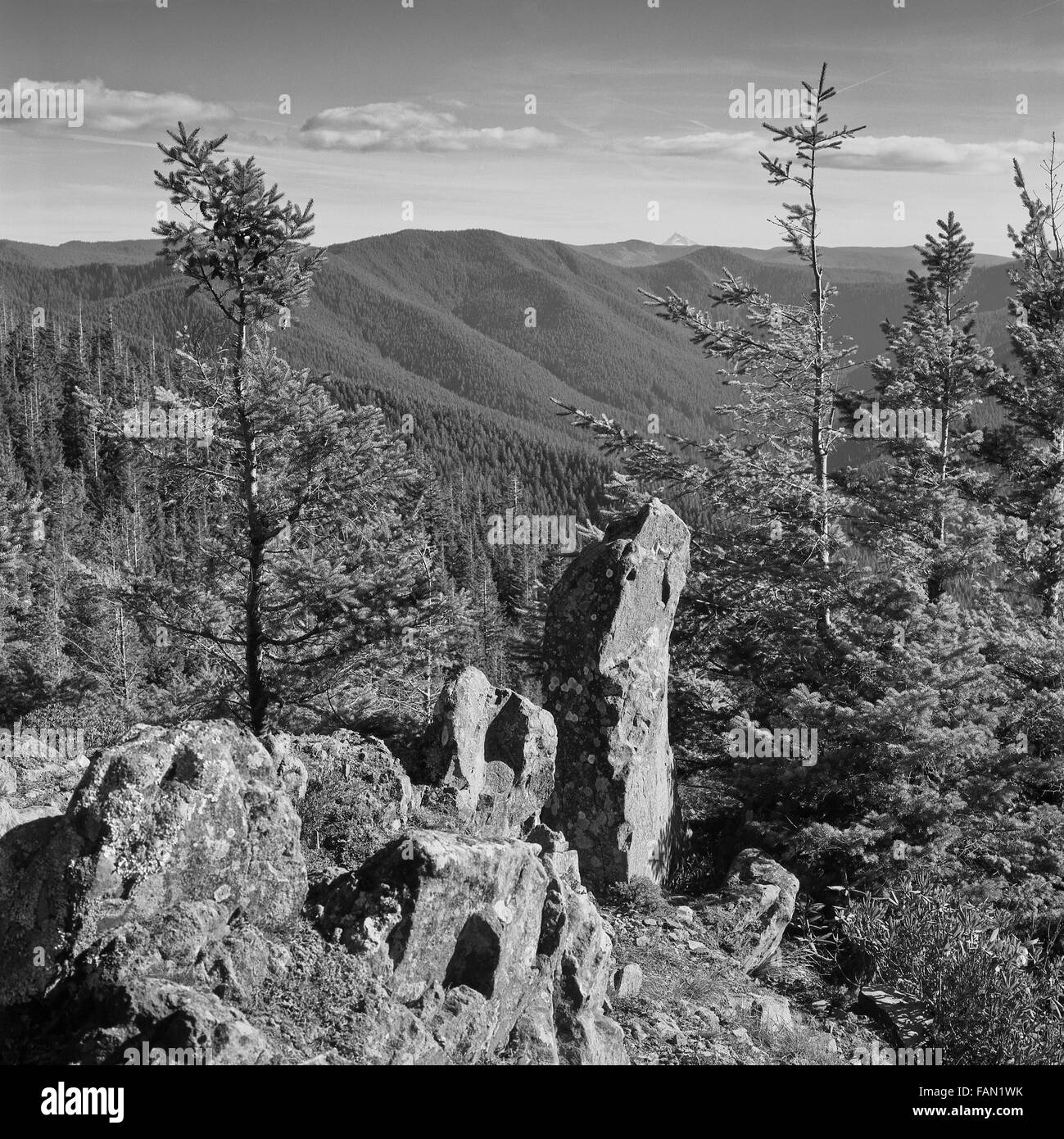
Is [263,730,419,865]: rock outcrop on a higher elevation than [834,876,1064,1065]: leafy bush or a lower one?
higher

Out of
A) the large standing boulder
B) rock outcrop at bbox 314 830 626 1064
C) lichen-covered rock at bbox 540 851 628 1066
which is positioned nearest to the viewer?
rock outcrop at bbox 314 830 626 1064

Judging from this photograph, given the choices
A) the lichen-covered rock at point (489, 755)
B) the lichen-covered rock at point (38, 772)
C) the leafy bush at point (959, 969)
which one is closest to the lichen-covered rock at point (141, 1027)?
the lichen-covered rock at point (38, 772)

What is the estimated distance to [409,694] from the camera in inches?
1030

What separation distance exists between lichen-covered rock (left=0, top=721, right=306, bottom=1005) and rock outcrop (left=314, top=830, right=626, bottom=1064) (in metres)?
0.65

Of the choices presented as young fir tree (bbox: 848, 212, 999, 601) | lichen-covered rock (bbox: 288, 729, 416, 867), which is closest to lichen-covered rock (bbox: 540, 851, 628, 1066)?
lichen-covered rock (bbox: 288, 729, 416, 867)

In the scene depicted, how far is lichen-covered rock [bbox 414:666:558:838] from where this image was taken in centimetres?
1098

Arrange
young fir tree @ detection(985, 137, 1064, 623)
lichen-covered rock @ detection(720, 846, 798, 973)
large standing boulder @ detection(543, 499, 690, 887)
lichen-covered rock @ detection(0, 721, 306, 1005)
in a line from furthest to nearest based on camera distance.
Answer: young fir tree @ detection(985, 137, 1064, 623), large standing boulder @ detection(543, 499, 690, 887), lichen-covered rock @ detection(720, 846, 798, 973), lichen-covered rock @ detection(0, 721, 306, 1005)

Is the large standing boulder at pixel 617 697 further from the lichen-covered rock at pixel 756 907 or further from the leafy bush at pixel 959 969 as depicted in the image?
the leafy bush at pixel 959 969

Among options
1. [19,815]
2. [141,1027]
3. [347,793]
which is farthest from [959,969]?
[19,815]

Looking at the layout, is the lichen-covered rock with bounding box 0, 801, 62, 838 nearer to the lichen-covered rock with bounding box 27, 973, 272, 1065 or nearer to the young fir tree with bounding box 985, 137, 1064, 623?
the lichen-covered rock with bounding box 27, 973, 272, 1065

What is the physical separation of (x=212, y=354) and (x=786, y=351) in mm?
11122

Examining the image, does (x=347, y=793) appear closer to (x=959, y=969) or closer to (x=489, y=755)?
(x=489, y=755)

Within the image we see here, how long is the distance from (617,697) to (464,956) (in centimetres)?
648
